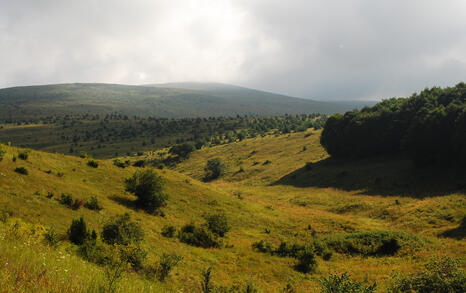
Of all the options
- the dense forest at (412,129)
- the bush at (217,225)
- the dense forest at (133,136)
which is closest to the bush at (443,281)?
the bush at (217,225)

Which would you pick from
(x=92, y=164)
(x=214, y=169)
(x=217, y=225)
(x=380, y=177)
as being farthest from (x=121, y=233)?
(x=214, y=169)

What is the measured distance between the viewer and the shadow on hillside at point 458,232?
92.3 feet

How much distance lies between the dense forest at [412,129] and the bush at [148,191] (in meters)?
54.8

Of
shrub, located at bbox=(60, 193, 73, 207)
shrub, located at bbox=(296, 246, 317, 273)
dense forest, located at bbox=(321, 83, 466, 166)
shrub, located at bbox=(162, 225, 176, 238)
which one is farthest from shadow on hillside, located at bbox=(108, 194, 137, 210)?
dense forest, located at bbox=(321, 83, 466, 166)

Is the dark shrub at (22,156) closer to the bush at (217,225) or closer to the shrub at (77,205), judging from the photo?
the shrub at (77,205)

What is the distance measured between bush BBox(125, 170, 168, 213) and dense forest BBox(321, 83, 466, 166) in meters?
54.8

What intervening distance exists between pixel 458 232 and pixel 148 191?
122 feet

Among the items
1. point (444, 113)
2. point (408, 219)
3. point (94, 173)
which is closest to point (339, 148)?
point (444, 113)

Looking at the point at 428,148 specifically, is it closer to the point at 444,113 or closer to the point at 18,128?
the point at 444,113

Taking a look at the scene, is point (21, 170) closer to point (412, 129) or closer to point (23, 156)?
point (23, 156)

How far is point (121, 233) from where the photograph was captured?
58.7 feet

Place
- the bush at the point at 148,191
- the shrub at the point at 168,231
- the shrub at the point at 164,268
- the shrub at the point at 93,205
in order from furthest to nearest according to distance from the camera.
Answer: the bush at the point at 148,191
the shrub at the point at 168,231
the shrub at the point at 93,205
the shrub at the point at 164,268

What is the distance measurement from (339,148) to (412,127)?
73.2 feet

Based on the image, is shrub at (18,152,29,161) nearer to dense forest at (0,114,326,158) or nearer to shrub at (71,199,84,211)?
shrub at (71,199,84,211)
